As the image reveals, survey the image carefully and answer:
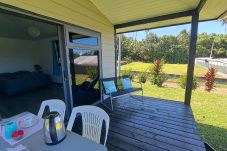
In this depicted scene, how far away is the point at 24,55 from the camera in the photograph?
619 centimetres

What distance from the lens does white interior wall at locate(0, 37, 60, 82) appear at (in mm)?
5590

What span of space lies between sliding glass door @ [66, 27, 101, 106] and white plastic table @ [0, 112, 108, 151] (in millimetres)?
1690

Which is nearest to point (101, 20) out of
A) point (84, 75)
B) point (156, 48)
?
point (84, 75)

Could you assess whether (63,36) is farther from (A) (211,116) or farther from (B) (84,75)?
(A) (211,116)

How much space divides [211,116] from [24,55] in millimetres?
7649

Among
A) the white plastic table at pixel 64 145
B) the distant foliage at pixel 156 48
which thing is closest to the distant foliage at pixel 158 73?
the white plastic table at pixel 64 145

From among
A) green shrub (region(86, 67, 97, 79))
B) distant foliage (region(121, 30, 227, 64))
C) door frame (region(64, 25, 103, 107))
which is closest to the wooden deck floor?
green shrub (region(86, 67, 97, 79))

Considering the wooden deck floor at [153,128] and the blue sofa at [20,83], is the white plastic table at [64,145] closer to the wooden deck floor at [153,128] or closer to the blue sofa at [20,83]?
the wooden deck floor at [153,128]

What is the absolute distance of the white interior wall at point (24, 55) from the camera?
559cm

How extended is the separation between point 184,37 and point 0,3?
704 inches

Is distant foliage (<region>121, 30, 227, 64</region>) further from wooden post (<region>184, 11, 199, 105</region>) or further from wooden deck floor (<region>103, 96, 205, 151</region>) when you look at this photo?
wooden deck floor (<region>103, 96, 205, 151</region>)

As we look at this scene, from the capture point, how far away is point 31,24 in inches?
159

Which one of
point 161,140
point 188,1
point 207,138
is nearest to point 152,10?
point 188,1

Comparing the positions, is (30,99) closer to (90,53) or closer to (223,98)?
(90,53)
